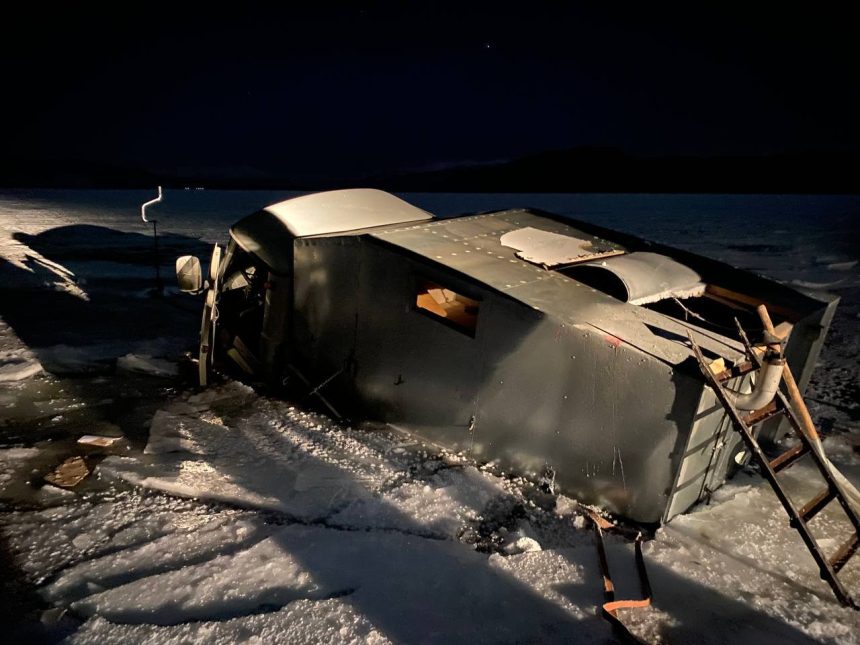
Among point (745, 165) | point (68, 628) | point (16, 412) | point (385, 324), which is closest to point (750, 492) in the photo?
point (385, 324)

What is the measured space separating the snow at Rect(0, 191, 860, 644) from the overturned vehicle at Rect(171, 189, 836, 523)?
0.42 meters

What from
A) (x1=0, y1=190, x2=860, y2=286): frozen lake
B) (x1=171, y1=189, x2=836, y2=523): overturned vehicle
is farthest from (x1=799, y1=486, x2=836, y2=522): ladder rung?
(x1=0, y1=190, x2=860, y2=286): frozen lake

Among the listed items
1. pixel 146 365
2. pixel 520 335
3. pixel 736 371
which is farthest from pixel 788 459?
pixel 146 365

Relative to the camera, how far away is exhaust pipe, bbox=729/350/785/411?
3.77m

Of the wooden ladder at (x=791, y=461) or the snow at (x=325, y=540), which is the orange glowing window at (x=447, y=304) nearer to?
the snow at (x=325, y=540)

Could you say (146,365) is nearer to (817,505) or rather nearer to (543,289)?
(543,289)

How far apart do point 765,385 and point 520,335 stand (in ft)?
6.27

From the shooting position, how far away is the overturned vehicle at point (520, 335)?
4.40 m

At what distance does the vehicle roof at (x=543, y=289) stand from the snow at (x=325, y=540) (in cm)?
165

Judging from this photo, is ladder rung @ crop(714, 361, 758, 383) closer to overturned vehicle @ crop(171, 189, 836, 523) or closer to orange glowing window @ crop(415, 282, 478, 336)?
overturned vehicle @ crop(171, 189, 836, 523)

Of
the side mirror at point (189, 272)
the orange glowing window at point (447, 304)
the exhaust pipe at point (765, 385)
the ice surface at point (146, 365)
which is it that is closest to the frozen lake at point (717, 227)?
the orange glowing window at point (447, 304)

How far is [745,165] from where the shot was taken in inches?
3661

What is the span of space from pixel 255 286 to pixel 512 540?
17.9 feet

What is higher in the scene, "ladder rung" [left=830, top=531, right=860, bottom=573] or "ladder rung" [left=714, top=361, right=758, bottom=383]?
"ladder rung" [left=714, top=361, right=758, bottom=383]
